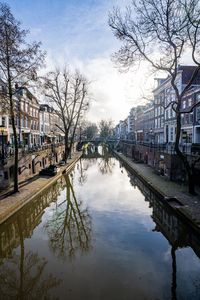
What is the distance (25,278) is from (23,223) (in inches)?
216

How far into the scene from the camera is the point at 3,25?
51.6 ft

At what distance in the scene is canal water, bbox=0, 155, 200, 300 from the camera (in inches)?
311

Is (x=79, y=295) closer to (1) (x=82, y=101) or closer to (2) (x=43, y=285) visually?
(2) (x=43, y=285)

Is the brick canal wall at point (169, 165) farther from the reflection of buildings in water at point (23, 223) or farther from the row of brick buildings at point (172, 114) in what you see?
the reflection of buildings in water at point (23, 223)

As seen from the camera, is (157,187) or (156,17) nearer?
(156,17)

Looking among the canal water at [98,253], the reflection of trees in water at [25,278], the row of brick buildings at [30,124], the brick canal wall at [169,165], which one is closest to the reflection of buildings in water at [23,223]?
the canal water at [98,253]

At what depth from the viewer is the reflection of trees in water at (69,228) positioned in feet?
37.1

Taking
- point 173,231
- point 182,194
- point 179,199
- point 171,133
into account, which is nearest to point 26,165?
point 182,194

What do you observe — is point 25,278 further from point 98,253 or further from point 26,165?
point 26,165

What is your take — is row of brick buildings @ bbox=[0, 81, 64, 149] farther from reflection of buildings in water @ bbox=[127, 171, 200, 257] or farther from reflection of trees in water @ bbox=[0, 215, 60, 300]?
reflection of trees in water @ bbox=[0, 215, 60, 300]

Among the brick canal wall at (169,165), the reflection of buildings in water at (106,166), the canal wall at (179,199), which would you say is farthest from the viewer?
the reflection of buildings in water at (106,166)

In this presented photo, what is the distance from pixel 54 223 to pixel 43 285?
21.6ft

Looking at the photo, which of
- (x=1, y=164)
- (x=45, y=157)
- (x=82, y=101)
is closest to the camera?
(x=1, y=164)

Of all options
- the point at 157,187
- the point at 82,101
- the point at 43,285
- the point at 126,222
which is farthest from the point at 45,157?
the point at 43,285
